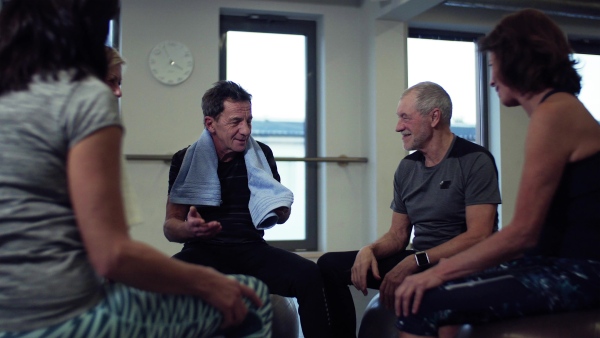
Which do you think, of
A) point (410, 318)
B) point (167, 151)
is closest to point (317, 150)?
point (167, 151)

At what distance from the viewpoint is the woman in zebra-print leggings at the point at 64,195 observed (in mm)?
924

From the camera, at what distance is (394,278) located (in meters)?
2.04

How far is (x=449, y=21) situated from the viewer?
15.7 ft

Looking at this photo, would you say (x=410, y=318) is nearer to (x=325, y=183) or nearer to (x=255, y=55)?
(x=325, y=183)

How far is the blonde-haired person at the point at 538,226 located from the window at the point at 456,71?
11.2 ft

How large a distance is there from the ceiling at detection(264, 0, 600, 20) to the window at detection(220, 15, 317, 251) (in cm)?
34

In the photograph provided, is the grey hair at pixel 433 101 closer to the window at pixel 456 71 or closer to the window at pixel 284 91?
the window at pixel 284 91

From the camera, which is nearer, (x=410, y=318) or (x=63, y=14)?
(x=63, y=14)

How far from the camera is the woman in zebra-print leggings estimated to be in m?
0.92

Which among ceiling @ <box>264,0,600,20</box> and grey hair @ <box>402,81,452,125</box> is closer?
grey hair @ <box>402,81,452,125</box>

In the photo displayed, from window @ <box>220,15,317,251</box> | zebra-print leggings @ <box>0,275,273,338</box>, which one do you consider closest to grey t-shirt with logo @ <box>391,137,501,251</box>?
zebra-print leggings @ <box>0,275,273,338</box>

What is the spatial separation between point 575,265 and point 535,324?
0.17m

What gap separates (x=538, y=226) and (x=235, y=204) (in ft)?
4.31

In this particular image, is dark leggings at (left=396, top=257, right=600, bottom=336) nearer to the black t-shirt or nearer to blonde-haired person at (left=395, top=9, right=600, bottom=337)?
blonde-haired person at (left=395, top=9, right=600, bottom=337)
